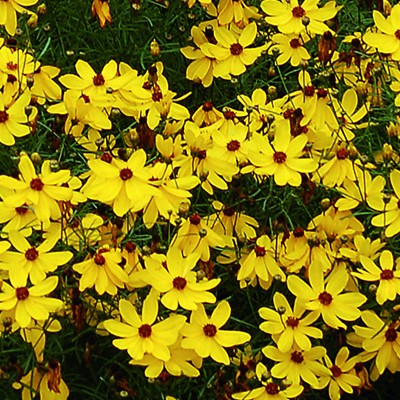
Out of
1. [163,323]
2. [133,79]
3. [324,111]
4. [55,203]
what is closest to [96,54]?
[133,79]

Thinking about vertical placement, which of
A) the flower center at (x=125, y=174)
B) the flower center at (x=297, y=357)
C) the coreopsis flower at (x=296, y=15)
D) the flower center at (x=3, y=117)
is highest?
the coreopsis flower at (x=296, y=15)

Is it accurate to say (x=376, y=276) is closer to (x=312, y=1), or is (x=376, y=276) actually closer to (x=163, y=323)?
(x=163, y=323)

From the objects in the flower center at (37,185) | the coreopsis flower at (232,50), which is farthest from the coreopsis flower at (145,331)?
the coreopsis flower at (232,50)

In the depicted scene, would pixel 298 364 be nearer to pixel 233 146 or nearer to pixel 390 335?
pixel 390 335

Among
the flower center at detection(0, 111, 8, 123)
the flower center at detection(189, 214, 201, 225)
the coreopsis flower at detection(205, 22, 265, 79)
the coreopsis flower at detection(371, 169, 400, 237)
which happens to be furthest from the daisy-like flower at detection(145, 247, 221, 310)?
the coreopsis flower at detection(205, 22, 265, 79)

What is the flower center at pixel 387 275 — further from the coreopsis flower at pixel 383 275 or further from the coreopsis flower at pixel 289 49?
the coreopsis flower at pixel 289 49

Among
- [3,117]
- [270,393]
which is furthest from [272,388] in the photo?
[3,117]
